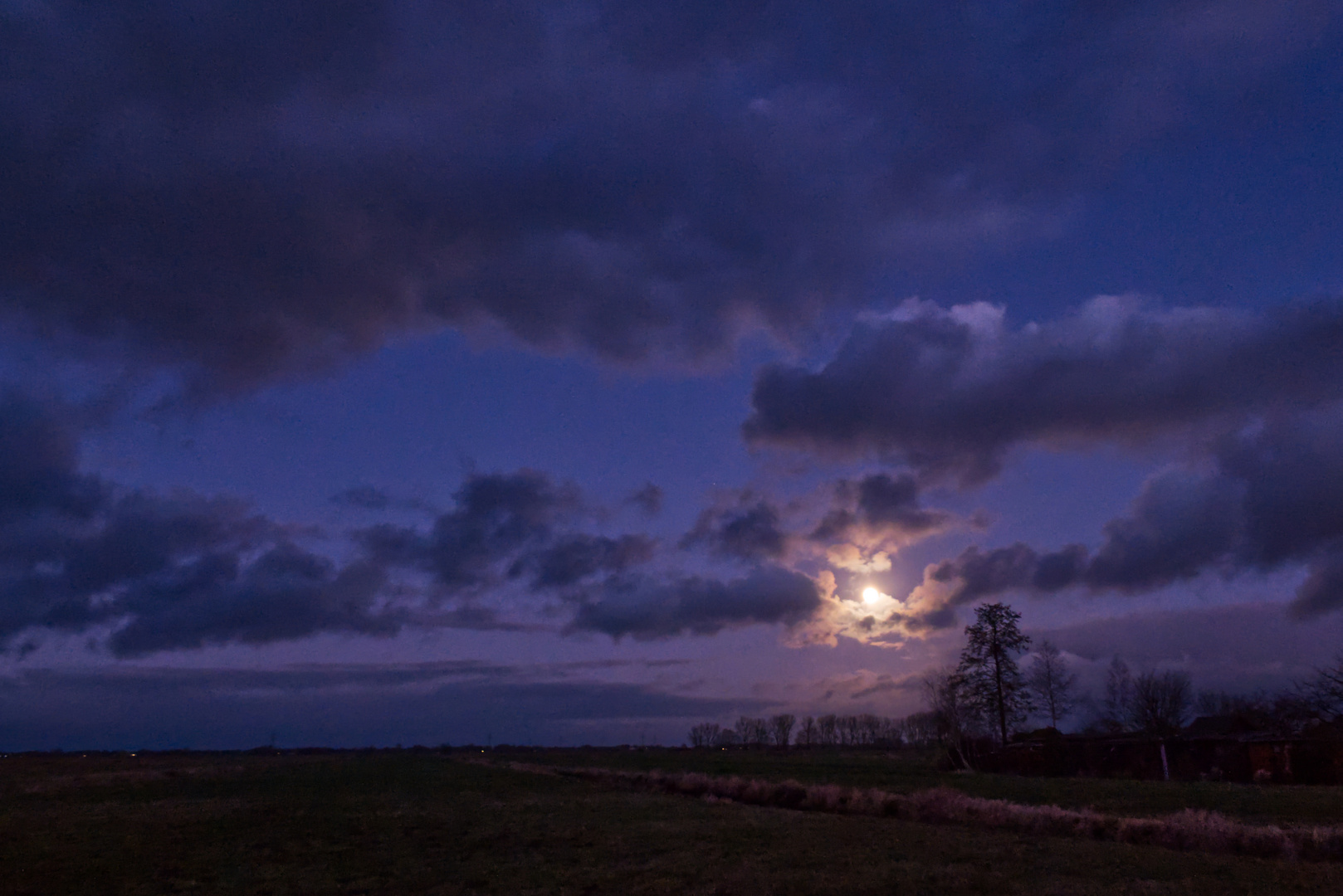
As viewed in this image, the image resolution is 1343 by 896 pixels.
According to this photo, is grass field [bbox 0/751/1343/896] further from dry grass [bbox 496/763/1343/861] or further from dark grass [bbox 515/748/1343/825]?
dry grass [bbox 496/763/1343/861]

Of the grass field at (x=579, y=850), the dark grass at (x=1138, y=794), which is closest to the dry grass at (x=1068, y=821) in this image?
the grass field at (x=579, y=850)

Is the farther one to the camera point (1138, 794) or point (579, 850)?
point (1138, 794)

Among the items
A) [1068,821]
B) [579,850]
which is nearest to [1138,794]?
[1068,821]

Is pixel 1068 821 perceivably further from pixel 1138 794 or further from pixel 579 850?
pixel 579 850

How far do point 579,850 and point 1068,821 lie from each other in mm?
18140

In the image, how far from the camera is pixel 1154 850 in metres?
24.2

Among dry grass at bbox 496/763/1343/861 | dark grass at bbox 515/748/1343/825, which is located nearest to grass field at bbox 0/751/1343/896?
dark grass at bbox 515/748/1343/825

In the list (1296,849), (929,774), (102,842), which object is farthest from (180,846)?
(929,774)

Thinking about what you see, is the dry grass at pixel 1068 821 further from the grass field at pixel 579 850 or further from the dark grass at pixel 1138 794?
the dark grass at pixel 1138 794

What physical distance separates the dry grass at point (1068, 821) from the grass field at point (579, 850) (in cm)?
207

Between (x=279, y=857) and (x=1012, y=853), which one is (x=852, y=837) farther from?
(x=279, y=857)

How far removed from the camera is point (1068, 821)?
99.4 feet

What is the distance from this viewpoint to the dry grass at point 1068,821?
78.5 ft

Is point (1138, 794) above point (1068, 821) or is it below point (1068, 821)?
below
